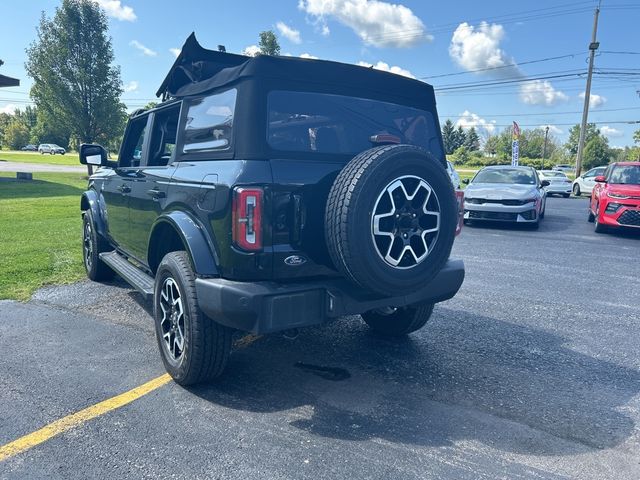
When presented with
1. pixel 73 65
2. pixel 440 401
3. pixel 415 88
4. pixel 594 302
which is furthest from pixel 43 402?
pixel 73 65

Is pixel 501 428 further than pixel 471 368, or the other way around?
pixel 471 368

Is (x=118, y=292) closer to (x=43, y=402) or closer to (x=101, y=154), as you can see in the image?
(x=101, y=154)

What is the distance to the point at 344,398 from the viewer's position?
301cm

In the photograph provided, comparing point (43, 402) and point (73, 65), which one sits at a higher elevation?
point (73, 65)

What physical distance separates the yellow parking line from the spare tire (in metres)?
1.55

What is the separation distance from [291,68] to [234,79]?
361 millimetres

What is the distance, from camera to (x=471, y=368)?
137 inches

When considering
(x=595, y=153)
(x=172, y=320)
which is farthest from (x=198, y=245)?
(x=595, y=153)

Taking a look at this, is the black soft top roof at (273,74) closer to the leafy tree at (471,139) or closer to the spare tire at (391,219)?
the spare tire at (391,219)

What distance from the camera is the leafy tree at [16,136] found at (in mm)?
84438

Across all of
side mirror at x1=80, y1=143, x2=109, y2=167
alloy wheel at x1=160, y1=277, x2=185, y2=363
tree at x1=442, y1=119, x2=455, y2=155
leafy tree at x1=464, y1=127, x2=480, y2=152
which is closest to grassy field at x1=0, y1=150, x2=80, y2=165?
side mirror at x1=80, y1=143, x2=109, y2=167

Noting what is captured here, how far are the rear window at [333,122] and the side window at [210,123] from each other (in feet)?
0.91

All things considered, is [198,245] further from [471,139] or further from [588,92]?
[471,139]

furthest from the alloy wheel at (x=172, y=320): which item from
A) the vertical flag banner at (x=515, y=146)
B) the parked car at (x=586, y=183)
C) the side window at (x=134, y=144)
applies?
the vertical flag banner at (x=515, y=146)
